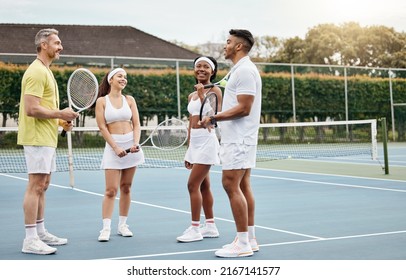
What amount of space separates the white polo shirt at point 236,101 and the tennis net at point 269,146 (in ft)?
35.5

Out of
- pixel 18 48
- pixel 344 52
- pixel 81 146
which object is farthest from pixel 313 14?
pixel 81 146

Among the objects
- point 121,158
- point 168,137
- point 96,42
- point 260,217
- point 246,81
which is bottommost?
point 260,217

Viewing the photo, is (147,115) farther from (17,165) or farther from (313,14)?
(313,14)

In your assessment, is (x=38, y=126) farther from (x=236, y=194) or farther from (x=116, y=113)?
(x=236, y=194)

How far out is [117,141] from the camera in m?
7.15

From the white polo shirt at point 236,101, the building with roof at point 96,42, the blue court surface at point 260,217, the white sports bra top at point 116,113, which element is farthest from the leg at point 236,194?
the building with roof at point 96,42

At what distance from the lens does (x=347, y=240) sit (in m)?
6.83

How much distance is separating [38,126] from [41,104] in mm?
175

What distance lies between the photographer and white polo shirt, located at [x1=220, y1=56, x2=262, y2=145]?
583 cm

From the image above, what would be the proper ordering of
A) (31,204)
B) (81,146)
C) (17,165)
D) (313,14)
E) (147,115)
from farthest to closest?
(313,14), (147,115), (81,146), (17,165), (31,204)

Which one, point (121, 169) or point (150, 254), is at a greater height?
point (121, 169)

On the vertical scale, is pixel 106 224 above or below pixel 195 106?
below

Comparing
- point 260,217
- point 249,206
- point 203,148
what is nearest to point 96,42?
point 260,217
